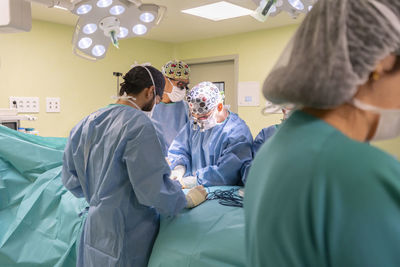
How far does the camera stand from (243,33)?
4.38 m

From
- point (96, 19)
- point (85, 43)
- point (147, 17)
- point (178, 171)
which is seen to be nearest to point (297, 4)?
point (147, 17)

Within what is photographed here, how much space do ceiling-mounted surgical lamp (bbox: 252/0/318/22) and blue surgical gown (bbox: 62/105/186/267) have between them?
70cm

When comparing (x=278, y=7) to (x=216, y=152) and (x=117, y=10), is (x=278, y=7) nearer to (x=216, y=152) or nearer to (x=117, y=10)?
(x=117, y=10)

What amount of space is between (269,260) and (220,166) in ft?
4.75

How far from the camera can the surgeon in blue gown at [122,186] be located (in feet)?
4.86

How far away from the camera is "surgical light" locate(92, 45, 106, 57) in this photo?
182 cm

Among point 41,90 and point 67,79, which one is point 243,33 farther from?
point 41,90

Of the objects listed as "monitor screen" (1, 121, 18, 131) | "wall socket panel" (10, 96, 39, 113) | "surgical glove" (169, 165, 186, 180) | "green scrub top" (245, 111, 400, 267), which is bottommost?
"surgical glove" (169, 165, 186, 180)

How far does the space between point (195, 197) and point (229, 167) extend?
43 cm

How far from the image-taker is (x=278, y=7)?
1.64 meters

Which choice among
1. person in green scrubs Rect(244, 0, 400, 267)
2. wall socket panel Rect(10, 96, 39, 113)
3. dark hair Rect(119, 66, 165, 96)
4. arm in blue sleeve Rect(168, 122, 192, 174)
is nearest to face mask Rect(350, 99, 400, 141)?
person in green scrubs Rect(244, 0, 400, 267)

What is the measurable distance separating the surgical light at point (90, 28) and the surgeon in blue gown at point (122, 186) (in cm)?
40

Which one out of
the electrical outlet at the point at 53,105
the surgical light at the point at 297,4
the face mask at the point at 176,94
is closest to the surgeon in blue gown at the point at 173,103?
the face mask at the point at 176,94

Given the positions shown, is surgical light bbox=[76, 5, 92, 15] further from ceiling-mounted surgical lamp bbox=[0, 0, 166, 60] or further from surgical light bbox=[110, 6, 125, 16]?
surgical light bbox=[110, 6, 125, 16]
